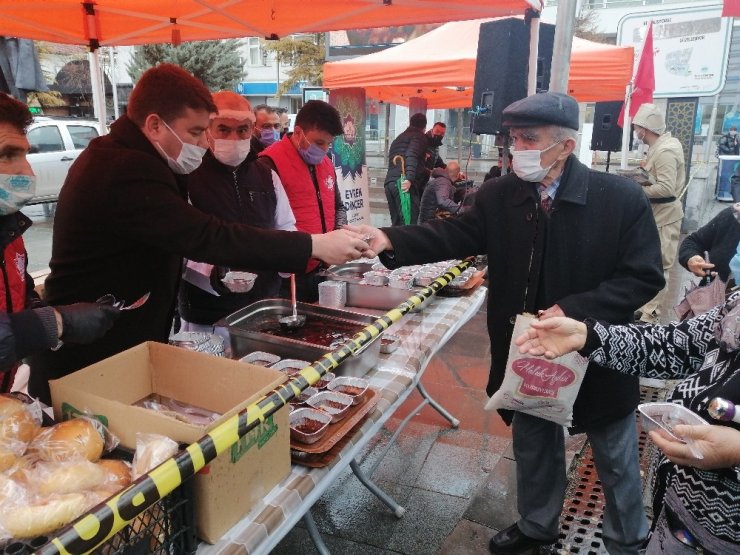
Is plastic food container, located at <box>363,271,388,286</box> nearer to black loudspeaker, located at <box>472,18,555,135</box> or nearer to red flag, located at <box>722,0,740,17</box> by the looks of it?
black loudspeaker, located at <box>472,18,555,135</box>

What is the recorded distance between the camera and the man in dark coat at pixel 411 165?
28.3 ft

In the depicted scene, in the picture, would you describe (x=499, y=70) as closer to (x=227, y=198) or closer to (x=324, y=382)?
(x=227, y=198)

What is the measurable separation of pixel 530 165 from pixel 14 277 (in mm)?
1998

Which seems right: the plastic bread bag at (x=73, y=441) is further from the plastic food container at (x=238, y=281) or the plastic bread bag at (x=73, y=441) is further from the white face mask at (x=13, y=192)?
the plastic food container at (x=238, y=281)

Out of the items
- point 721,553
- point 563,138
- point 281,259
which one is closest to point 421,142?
point 563,138

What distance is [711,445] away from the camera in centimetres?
134

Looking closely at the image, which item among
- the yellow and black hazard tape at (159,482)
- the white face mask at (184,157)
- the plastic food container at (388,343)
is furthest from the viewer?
the plastic food container at (388,343)

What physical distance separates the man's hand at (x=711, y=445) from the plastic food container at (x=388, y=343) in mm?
1385

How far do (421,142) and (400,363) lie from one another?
6.78 metres

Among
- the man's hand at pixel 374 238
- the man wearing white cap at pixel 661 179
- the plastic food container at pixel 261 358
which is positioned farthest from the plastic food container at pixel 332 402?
the man wearing white cap at pixel 661 179

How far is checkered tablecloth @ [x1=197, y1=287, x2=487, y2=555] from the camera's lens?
1.38m

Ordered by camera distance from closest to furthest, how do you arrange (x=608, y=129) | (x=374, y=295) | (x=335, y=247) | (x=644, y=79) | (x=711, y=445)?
(x=711, y=445) < (x=335, y=247) < (x=374, y=295) < (x=644, y=79) < (x=608, y=129)

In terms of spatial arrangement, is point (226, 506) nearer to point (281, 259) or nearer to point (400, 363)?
point (281, 259)

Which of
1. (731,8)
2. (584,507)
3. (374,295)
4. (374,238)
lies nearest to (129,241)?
(374,238)
